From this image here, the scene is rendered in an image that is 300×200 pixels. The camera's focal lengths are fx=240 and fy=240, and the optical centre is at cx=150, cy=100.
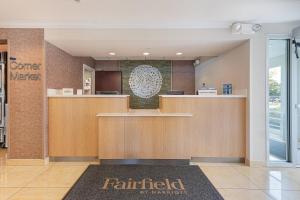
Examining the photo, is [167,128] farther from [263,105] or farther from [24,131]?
[24,131]

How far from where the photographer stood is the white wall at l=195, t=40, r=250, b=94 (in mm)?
4336

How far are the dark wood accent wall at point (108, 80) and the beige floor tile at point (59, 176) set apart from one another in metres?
3.81

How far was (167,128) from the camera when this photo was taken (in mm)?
4277

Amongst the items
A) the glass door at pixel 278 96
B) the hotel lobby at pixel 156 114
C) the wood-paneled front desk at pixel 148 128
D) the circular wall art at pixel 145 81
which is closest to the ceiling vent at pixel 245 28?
the hotel lobby at pixel 156 114

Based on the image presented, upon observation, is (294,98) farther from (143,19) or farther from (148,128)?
(143,19)

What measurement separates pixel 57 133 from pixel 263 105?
146 inches

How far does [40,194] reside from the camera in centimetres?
297

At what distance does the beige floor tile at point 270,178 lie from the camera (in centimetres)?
332

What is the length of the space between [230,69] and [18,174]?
436cm

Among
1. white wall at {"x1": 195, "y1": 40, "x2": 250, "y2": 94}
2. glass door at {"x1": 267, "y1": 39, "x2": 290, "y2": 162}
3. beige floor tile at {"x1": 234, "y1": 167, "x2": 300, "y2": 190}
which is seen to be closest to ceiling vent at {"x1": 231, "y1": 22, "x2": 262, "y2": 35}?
white wall at {"x1": 195, "y1": 40, "x2": 250, "y2": 94}

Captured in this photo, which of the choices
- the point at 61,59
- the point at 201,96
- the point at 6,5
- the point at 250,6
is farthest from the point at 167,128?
the point at 6,5

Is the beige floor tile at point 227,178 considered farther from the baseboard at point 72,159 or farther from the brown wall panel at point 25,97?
the brown wall panel at point 25,97

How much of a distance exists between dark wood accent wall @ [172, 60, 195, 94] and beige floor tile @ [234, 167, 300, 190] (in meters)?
3.95

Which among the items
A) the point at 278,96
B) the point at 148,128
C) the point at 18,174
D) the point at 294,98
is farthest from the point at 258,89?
the point at 18,174
